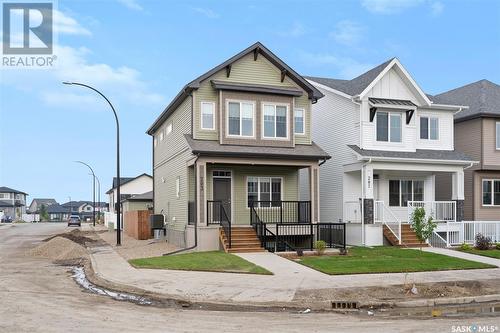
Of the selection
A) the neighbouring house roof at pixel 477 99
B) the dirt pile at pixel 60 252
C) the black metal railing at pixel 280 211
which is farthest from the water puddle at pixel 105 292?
the neighbouring house roof at pixel 477 99

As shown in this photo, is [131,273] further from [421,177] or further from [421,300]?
[421,177]

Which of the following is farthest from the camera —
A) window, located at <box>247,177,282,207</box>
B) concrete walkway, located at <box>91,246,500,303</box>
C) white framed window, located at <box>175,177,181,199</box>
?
white framed window, located at <box>175,177,181,199</box>

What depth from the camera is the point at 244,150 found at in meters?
23.5

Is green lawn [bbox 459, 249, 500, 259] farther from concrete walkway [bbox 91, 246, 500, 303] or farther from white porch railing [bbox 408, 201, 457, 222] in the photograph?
white porch railing [bbox 408, 201, 457, 222]

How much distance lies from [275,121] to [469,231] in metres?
11.1

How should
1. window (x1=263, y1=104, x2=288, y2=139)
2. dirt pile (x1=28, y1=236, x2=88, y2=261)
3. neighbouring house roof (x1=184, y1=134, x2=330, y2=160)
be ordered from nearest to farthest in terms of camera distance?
1. neighbouring house roof (x1=184, y1=134, x2=330, y2=160)
2. dirt pile (x1=28, y1=236, x2=88, y2=261)
3. window (x1=263, y1=104, x2=288, y2=139)

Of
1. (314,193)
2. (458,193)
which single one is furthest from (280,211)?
(458,193)

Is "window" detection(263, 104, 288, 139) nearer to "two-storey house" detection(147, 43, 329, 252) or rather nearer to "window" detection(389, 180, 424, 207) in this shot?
"two-storey house" detection(147, 43, 329, 252)

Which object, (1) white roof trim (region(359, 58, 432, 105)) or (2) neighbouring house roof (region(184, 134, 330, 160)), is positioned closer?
(2) neighbouring house roof (region(184, 134, 330, 160))

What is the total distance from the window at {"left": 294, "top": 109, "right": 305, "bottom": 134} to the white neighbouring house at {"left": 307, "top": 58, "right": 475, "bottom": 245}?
8.73 ft

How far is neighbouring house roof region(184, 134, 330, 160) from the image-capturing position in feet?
74.6

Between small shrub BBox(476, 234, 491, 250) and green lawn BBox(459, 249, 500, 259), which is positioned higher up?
small shrub BBox(476, 234, 491, 250)

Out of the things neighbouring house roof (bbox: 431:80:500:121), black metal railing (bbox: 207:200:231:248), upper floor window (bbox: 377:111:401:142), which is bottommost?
black metal railing (bbox: 207:200:231:248)

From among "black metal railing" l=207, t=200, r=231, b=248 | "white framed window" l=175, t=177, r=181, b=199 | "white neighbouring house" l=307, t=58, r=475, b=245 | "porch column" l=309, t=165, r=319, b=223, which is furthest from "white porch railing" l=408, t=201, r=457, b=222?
"white framed window" l=175, t=177, r=181, b=199
